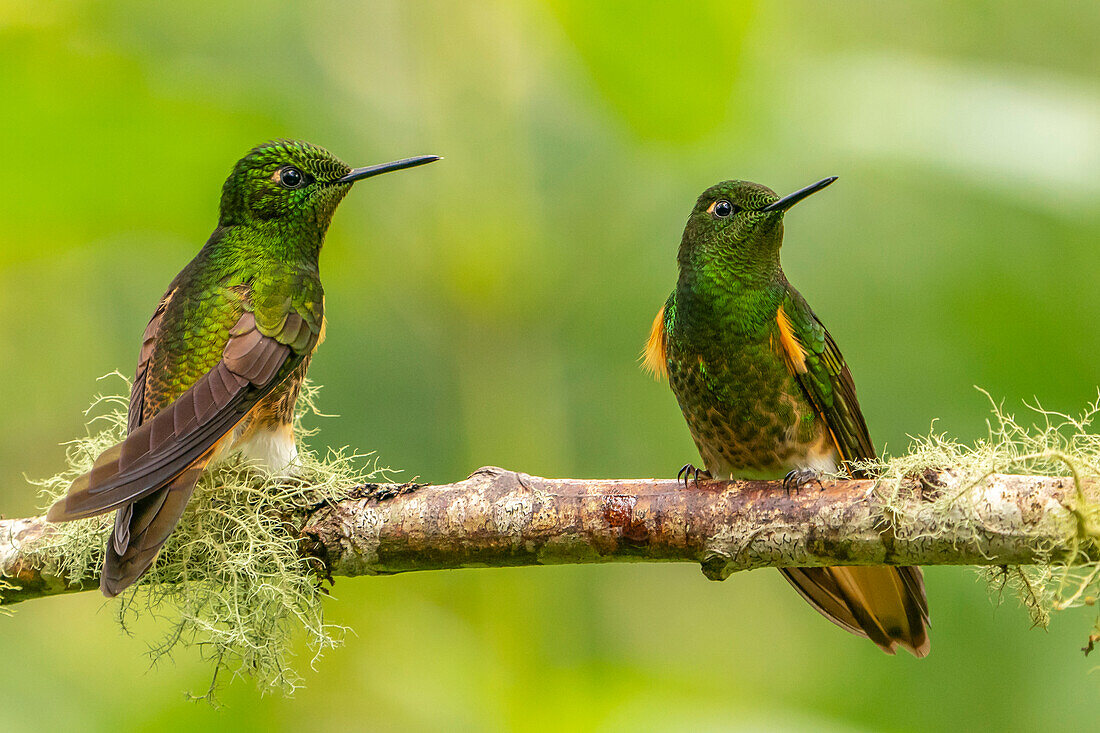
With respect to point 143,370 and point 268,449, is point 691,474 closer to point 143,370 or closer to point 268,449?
point 268,449

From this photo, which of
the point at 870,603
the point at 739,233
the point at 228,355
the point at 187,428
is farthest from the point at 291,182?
the point at 870,603

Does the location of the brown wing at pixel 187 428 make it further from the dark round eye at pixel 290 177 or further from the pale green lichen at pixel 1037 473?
the pale green lichen at pixel 1037 473

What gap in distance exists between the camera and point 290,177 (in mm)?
3115

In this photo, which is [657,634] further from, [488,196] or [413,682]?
[488,196]

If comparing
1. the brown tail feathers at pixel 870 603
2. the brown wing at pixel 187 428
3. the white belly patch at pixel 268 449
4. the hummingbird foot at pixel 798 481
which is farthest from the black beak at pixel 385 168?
the brown tail feathers at pixel 870 603

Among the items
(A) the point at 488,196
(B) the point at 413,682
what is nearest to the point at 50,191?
(A) the point at 488,196

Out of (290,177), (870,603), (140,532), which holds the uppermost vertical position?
(290,177)

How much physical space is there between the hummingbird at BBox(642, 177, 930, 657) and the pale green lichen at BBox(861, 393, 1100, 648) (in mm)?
401

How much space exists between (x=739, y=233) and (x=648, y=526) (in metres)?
0.89

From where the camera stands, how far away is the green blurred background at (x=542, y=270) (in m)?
2.98

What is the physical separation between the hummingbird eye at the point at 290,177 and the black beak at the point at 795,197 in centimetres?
127

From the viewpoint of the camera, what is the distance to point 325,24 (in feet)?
12.9

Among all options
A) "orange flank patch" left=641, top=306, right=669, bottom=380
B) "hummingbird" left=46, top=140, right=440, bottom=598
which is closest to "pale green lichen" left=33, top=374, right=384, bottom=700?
"hummingbird" left=46, top=140, right=440, bottom=598

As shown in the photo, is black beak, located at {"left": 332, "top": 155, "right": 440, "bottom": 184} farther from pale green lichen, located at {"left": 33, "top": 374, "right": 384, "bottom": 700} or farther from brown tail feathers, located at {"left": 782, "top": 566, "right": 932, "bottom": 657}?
brown tail feathers, located at {"left": 782, "top": 566, "right": 932, "bottom": 657}
